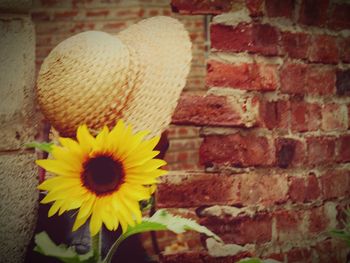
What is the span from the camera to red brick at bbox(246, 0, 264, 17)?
69 cm

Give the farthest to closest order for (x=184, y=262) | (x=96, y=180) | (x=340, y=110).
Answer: (x=340, y=110)
(x=184, y=262)
(x=96, y=180)

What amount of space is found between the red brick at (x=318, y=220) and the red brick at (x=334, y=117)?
6.5 inches

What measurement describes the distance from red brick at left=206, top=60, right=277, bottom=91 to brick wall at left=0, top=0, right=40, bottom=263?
36 centimetres

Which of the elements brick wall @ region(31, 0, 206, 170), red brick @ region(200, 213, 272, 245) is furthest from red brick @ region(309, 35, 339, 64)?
red brick @ region(200, 213, 272, 245)

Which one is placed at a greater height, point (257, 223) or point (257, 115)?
point (257, 115)

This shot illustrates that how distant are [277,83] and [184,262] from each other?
376 mm

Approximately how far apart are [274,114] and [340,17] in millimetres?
272

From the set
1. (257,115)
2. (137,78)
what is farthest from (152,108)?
(257,115)

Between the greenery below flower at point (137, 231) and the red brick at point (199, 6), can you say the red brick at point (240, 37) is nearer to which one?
the red brick at point (199, 6)

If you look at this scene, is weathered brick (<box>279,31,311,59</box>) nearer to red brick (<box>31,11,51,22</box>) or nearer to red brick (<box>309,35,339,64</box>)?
red brick (<box>309,35,339,64</box>)

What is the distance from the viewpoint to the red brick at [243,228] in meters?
0.66

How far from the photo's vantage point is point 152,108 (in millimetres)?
698

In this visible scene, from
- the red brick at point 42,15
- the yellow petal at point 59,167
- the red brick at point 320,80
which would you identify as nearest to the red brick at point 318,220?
the red brick at point 320,80

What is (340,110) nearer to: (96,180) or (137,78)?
(137,78)
